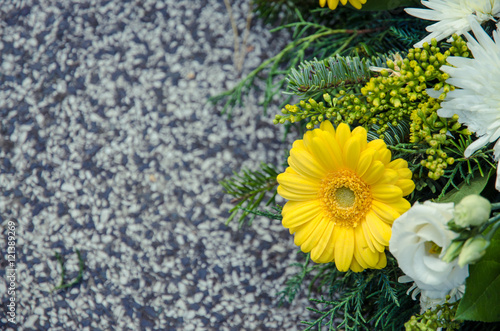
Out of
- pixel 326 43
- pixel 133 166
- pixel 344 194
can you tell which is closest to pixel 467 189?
pixel 344 194

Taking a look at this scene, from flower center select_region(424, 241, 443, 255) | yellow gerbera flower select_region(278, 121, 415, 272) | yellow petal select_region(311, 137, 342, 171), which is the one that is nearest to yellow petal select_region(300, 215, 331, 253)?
yellow gerbera flower select_region(278, 121, 415, 272)

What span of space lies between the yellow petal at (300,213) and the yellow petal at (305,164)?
0.06 metres

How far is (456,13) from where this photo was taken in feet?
2.44

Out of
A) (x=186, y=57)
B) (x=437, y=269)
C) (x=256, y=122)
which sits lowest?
(x=437, y=269)

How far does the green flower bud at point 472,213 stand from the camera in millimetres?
518

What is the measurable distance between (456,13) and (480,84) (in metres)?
0.16

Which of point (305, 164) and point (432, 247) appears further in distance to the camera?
point (305, 164)

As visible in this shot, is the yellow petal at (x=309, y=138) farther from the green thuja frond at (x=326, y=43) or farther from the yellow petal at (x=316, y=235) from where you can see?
the green thuja frond at (x=326, y=43)

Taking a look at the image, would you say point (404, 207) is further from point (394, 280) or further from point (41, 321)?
point (41, 321)

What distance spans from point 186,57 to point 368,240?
818 mm

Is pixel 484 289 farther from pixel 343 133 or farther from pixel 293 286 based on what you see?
pixel 293 286

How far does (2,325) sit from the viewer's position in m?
1.18

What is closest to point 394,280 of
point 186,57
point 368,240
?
point 368,240

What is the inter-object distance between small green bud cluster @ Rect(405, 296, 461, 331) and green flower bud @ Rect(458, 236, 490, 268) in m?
0.22
